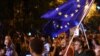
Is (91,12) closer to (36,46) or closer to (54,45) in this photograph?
(54,45)

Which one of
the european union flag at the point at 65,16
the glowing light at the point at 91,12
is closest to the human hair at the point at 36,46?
the european union flag at the point at 65,16

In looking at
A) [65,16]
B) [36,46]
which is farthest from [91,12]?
[36,46]

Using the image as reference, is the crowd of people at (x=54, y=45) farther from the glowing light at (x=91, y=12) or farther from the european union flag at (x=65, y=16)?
the glowing light at (x=91, y=12)

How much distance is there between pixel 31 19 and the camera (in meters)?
6.50

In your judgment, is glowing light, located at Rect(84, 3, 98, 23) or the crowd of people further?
glowing light, located at Rect(84, 3, 98, 23)

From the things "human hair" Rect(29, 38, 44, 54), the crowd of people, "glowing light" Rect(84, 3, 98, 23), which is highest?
"glowing light" Rect(84, 3, 98, 23)

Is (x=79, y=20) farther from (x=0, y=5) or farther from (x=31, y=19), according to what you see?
(x=0, y=5)

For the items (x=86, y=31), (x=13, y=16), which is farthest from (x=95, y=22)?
(x=13, y=16)

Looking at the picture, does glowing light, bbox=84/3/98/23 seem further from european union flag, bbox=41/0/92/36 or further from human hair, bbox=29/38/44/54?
human hair, bbox=29/38/44/54

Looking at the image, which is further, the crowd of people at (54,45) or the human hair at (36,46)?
the crowd of people at (54,45)

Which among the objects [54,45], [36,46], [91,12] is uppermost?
[91,12]

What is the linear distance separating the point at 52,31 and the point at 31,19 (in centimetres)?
59

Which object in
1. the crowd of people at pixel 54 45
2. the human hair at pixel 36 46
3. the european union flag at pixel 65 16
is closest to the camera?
the human hair at pixel 36 46

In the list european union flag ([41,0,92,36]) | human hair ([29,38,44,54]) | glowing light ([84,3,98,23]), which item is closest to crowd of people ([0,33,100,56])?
european union flag ([41,0,92,36])
